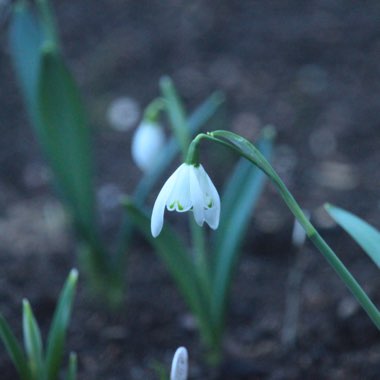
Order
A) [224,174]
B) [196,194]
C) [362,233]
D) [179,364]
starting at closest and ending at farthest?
1. [196,194]
2. [179,364]
3. [362,233]
4. [224,174]

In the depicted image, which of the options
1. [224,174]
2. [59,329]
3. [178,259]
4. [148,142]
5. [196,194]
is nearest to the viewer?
[196,194]

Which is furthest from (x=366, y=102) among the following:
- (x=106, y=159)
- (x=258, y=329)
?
(x=258, y=329)

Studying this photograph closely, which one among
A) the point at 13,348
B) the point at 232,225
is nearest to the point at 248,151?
the point at 232,225

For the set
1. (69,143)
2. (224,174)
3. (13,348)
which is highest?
(224,174)

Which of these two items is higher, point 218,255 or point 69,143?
point 69,143

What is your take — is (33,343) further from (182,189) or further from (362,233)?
(362,233)

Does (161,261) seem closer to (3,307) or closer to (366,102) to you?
(3,307)

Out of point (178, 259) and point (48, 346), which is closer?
point (48, 346)
